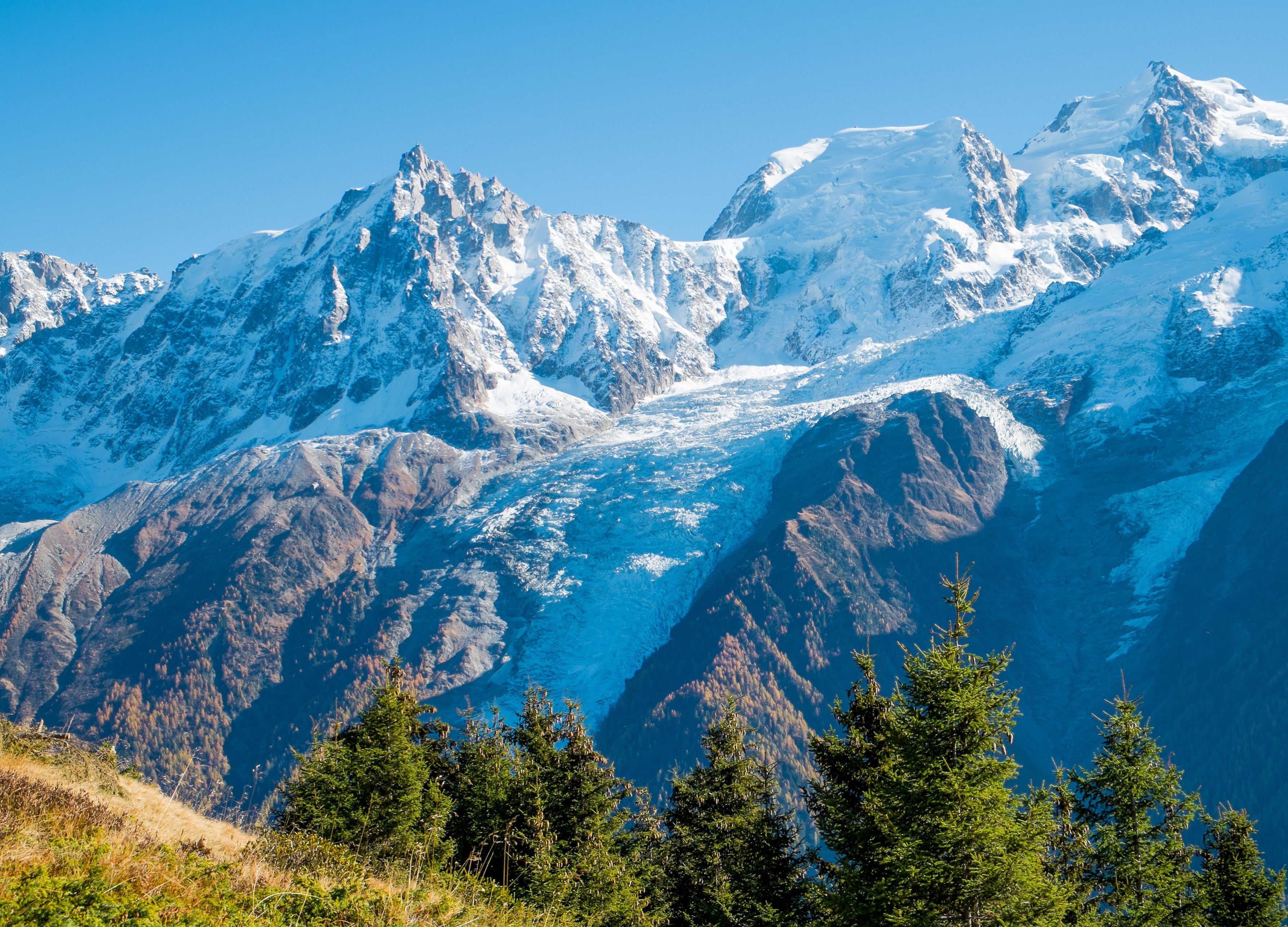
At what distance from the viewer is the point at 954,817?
1625 cm

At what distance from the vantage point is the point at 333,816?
26297mm

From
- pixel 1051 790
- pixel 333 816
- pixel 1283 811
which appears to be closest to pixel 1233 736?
pixel 1283 811

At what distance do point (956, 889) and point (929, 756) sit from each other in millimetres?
2244

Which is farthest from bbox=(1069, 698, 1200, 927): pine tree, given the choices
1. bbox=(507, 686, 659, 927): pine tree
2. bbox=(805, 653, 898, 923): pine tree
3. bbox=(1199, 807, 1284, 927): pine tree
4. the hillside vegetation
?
bbox=(507, 686, 659, 927): pine tree

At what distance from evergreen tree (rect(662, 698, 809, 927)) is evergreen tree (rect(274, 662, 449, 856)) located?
8083mm

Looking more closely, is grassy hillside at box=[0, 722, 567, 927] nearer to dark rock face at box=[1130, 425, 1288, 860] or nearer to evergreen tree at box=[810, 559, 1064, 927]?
evergreen tree at box=[810, 559, 1064, 927]

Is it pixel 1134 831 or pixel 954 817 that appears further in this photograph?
pixel 1134 831

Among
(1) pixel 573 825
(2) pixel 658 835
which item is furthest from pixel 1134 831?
(2) pixel 658 835

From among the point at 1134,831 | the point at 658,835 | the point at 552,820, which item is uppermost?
the point at 1134,831

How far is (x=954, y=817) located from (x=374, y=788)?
19.3 meters

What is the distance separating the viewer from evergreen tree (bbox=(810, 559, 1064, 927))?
16.2 m

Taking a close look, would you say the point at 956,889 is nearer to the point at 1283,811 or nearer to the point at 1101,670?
the point at 1283,811

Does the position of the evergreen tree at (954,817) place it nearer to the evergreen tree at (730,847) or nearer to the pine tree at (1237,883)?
the evergreen tree at (730,847)

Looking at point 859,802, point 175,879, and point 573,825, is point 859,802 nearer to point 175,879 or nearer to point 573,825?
point 573,825
